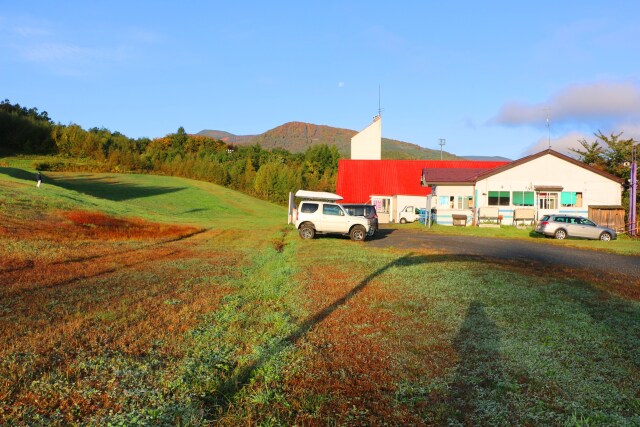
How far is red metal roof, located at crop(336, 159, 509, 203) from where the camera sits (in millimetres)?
47688

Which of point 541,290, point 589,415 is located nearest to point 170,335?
point 589,415

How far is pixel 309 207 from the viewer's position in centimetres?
2338

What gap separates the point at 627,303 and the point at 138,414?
892 cm

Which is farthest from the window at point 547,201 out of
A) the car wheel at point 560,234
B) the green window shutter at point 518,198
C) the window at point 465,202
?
the car wheel at point 560,234

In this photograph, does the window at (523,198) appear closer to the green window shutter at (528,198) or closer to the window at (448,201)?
the green window shutter at (528,198)

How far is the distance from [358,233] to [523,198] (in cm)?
1877

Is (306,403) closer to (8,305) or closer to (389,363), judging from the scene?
(389,363)

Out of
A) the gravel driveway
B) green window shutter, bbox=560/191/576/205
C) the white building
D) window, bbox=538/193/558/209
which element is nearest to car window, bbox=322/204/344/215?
the gravel driveway

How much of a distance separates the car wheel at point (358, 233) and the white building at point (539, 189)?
1626cm

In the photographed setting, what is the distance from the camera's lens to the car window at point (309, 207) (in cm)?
2331

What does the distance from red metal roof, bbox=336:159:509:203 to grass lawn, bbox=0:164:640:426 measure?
34640 mm

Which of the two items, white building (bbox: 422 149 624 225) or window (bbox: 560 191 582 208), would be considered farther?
window (bbox: 560 191 582 208)

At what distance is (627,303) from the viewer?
348 inches

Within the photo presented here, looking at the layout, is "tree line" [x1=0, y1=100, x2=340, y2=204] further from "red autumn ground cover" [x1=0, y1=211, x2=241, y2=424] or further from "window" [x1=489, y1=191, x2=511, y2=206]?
"red autumn ground cover" [x1=0, y1=211, x2=241, y2=424]
